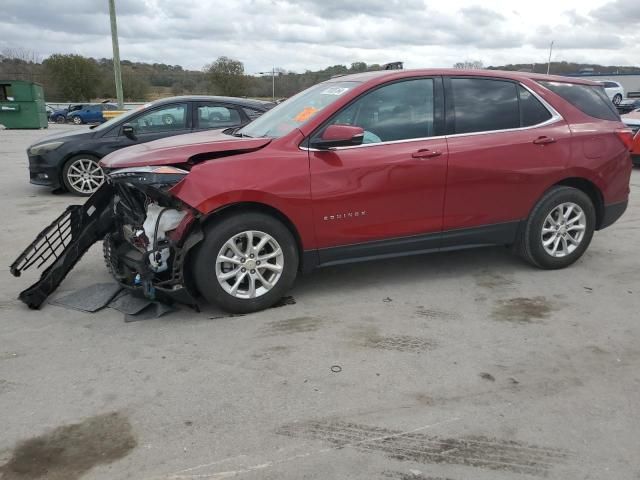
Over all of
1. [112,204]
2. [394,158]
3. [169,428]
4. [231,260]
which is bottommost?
[169,428]

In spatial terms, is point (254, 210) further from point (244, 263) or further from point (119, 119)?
point (119, 119)

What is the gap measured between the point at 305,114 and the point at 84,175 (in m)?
5.61

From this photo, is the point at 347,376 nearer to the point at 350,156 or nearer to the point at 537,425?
the point at 537,425

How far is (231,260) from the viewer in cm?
402

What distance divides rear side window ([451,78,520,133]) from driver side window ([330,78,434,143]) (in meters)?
0.27

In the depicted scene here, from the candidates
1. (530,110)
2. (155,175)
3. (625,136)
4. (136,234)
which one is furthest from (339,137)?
(625,136)

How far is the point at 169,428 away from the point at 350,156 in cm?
238

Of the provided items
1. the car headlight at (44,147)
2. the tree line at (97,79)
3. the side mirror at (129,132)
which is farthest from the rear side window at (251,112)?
the tree line at (97,79)

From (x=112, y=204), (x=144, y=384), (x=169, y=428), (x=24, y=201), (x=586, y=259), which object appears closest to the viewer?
(x=169, y=428)

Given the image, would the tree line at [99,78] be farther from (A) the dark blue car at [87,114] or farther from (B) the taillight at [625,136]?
(B) the taillight at [625,136]

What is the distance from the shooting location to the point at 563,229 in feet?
16.7

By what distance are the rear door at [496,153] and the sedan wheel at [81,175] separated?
6112mm

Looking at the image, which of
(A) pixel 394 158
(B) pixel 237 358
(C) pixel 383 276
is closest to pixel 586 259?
(C) pixel 383 276

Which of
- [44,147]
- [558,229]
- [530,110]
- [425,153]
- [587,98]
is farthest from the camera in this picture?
[44,147]
